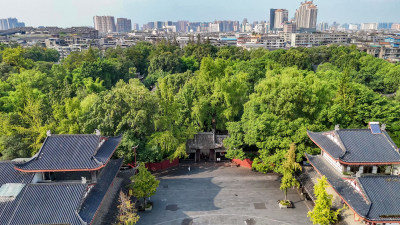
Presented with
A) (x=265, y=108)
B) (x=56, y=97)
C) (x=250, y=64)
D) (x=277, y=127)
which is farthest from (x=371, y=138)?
(x=56, y=97)

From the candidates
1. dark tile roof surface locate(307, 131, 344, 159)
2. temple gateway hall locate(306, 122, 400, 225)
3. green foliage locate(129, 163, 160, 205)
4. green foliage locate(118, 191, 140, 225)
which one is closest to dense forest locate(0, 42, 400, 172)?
dark tile roof surface locate(307, 131, 344, 159)

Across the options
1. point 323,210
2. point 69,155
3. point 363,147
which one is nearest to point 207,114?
point 363,147

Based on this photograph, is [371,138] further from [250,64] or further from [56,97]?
[56,97]

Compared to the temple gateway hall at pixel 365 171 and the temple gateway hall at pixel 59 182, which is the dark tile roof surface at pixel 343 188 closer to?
the temple gateway hall at pixel 365 171

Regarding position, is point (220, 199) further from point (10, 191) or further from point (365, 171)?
point (10, 191)

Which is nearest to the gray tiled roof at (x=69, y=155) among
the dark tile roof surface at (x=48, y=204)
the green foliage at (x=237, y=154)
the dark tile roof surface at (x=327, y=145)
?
the dark tile roof surface at (x=48, y=204)

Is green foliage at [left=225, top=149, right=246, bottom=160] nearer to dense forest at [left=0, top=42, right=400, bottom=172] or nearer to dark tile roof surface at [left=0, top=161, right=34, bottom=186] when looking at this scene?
dense forest at [left=0, top=42, right=400, bottom=172]
